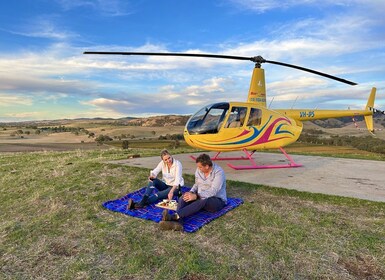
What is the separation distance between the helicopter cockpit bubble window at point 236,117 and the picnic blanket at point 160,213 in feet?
11.5

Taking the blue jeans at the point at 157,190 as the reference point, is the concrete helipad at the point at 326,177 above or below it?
below

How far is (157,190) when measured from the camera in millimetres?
6555

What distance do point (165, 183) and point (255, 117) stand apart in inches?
183

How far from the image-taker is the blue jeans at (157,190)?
623cm

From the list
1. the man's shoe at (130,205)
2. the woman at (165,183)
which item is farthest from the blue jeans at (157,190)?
the man's shoe at (130,205)

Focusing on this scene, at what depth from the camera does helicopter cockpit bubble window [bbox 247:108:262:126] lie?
988 centimetres

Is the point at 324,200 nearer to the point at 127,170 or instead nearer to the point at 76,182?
the point at 127,170

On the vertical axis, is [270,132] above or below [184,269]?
above

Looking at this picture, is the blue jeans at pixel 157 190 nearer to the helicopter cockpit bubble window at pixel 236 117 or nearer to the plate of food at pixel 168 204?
the plate of food at pixel 168 204

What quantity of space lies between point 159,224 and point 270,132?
652 cm

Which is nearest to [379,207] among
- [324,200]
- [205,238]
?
[324,200]

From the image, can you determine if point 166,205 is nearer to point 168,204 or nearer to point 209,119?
point 168,204

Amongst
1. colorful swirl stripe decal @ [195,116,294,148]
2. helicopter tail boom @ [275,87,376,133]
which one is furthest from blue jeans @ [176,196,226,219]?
helicopter tail boom @ [275,87,376,133]

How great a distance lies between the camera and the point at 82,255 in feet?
13.7
